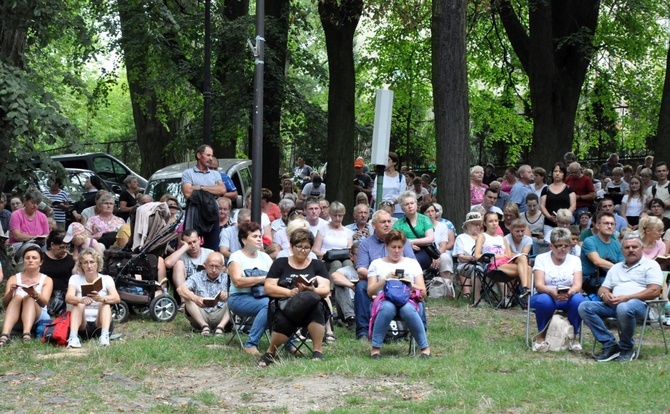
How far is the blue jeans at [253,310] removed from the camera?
39.9ft

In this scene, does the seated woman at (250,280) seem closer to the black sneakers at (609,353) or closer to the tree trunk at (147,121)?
the black sneakers at (609,353)

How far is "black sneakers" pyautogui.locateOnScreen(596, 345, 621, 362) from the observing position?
38.5ft

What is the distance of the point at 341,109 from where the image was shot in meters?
23.0

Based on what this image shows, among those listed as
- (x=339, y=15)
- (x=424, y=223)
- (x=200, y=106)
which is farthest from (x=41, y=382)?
(x=200, y=106)

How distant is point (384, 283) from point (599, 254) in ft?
11.5

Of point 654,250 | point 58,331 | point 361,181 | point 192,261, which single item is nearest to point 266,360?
point 58,331

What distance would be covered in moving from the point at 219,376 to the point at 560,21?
680 inches

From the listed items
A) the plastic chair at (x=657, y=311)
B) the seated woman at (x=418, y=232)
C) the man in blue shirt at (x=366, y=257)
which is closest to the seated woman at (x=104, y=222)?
the seated woman at (x=418, y=232)

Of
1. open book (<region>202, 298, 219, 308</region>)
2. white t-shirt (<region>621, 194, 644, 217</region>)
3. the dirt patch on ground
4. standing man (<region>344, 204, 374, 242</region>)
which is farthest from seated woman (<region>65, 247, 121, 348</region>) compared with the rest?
white t-shirt (<region>621, 194, 644, 217</region>)

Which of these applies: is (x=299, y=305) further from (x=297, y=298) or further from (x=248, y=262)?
(x=248, y=262)

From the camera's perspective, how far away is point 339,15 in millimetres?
22297

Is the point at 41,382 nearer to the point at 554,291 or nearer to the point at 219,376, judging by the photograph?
the point at 219,376

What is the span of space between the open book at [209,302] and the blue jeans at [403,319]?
2730mm

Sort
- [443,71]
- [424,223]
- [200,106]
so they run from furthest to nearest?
[200,106] → [443,71] → [424,223]
